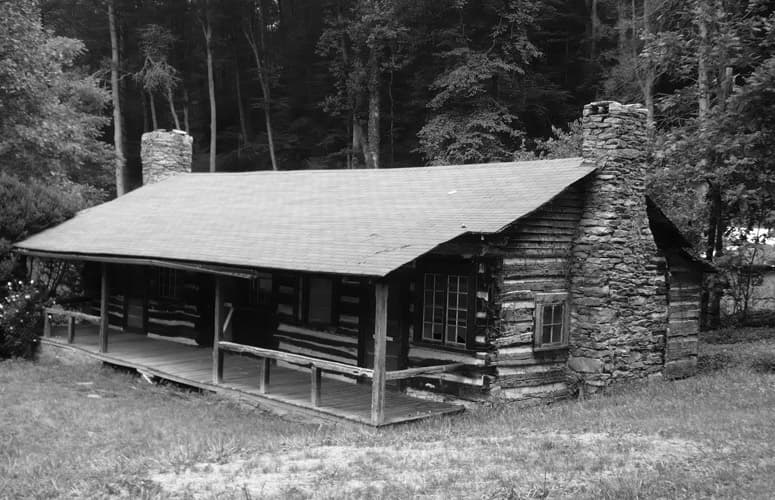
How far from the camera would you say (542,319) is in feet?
45.9

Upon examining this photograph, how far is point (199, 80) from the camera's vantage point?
5156 centimetres

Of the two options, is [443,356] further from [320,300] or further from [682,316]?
[682,316]

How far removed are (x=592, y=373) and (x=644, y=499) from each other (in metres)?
7.22

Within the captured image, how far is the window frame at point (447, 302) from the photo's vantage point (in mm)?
13125

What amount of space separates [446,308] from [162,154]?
53.8ft

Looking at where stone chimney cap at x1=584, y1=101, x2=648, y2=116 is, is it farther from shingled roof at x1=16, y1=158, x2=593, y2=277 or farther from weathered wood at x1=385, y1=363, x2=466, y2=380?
weathered wood at x1=385, y1=363, x2=466, y2=380

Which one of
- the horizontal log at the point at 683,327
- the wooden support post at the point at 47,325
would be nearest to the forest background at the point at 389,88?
the wooden support post at the point at 47,325

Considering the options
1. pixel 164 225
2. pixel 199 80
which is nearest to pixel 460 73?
pixel 164 225

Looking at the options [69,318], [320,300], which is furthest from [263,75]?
[320,300]

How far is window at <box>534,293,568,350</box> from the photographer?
13.9 meters

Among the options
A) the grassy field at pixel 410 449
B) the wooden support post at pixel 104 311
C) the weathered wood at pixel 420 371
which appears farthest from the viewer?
the wooden support post at pixel 104 311

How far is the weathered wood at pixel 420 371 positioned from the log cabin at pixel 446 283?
96mm

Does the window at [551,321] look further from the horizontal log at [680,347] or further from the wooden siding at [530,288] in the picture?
the horizontal log at [680,347]

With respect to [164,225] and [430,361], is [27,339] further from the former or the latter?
[430,361]
